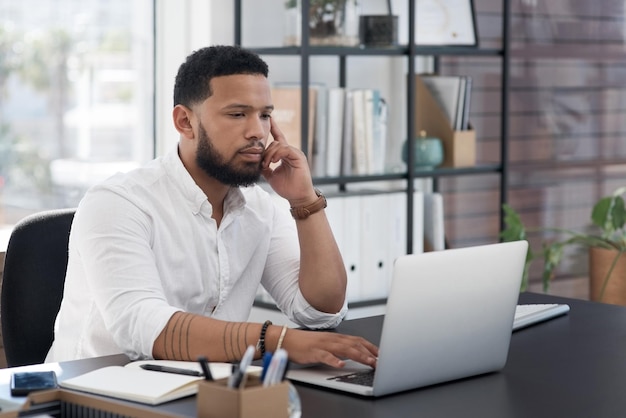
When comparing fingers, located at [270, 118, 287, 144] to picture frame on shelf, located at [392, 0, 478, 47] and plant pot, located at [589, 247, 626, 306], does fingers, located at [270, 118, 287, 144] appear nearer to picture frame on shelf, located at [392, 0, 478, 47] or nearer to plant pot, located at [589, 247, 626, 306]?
picture frame on shelf, located at [392, 0, 478, 47]

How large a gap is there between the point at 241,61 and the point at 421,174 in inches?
73.2

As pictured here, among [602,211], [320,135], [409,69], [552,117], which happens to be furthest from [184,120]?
[552,117]

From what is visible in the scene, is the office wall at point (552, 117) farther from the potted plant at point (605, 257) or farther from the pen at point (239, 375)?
the pen at point (239, 375)

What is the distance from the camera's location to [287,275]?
2.18m

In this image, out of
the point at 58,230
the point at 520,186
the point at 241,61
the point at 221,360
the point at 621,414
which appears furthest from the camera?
the point at 520,186

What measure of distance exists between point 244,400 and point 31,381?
0.43 meters

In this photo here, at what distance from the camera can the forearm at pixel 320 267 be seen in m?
2.04

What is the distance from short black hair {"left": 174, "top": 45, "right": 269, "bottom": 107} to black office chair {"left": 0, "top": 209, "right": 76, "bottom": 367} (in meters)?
0.42

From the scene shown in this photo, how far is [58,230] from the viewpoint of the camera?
2.17 meters

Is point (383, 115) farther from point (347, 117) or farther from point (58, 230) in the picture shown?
point (58, 230)

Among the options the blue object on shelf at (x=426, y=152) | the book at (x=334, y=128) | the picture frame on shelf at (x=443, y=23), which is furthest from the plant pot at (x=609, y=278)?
the book at (x=334, y=128)

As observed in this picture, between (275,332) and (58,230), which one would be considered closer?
(275,332)

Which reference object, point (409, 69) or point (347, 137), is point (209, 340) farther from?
point (409, 69)

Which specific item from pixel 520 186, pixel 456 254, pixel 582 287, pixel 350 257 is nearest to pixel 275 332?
pixel 456 254
